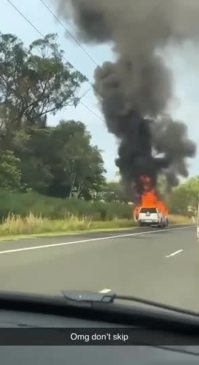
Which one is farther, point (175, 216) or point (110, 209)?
point (175, 216)

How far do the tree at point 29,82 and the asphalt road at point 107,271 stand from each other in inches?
1641

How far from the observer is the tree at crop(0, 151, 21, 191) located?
53.0 m

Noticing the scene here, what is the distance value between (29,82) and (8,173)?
11430mm

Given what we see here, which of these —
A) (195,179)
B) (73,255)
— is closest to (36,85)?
(73,255)

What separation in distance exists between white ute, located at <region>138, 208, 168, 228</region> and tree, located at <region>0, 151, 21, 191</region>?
33.3 ft

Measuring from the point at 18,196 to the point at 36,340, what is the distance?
126 ft

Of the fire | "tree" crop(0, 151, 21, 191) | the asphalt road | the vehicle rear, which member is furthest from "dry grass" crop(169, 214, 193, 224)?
the asphalt road

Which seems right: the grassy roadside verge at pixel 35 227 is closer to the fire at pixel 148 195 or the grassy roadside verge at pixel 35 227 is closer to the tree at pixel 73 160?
the fire at pixel 148 195

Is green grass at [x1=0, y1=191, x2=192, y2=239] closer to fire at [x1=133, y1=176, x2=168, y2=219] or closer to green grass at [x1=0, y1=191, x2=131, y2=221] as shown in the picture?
green grass at [x1=0, y1=191, x2=131, y2=221]

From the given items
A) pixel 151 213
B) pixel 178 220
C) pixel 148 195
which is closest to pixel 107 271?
pixel 151 213

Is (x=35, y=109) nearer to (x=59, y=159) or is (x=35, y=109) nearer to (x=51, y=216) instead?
(x=59, y=159)

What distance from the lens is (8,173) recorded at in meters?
53.2
